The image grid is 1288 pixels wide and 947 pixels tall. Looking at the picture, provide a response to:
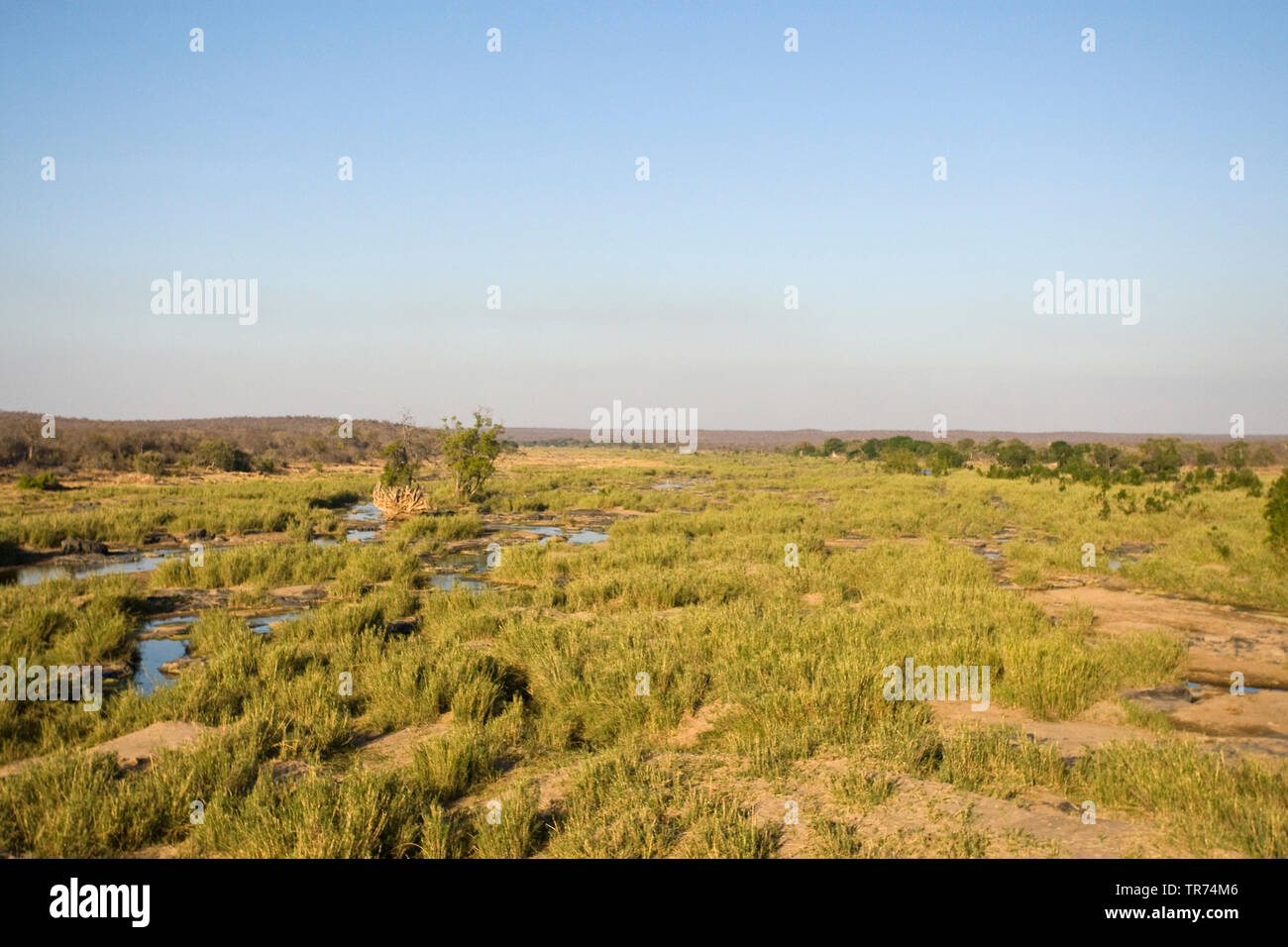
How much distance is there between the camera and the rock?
16.6 meters

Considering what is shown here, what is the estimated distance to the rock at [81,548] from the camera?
655 inches

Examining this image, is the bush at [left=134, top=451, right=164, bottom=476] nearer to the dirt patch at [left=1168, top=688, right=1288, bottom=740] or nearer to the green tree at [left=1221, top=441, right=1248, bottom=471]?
the dirt patch at [left=1168, top=688, right=1288, bottom=740]

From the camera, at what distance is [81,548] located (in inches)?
662

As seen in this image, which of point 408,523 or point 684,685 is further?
point 408,523

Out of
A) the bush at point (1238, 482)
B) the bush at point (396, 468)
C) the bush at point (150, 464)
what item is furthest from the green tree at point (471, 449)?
the bush at point (1238, 482)

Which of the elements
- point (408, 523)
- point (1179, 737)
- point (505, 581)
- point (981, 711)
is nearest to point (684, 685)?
point (981, 711)

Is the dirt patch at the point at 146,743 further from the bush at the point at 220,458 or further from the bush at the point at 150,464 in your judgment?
the bush at the point at 220,458

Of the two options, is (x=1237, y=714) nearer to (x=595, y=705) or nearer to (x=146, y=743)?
(x=595, y=705)

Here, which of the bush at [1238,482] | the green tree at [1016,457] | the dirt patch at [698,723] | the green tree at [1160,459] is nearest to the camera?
the dirt patch at [698,723]

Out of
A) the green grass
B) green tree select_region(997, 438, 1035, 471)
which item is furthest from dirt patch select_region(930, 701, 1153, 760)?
green tree select_region(997, 438, 1035, 471)
